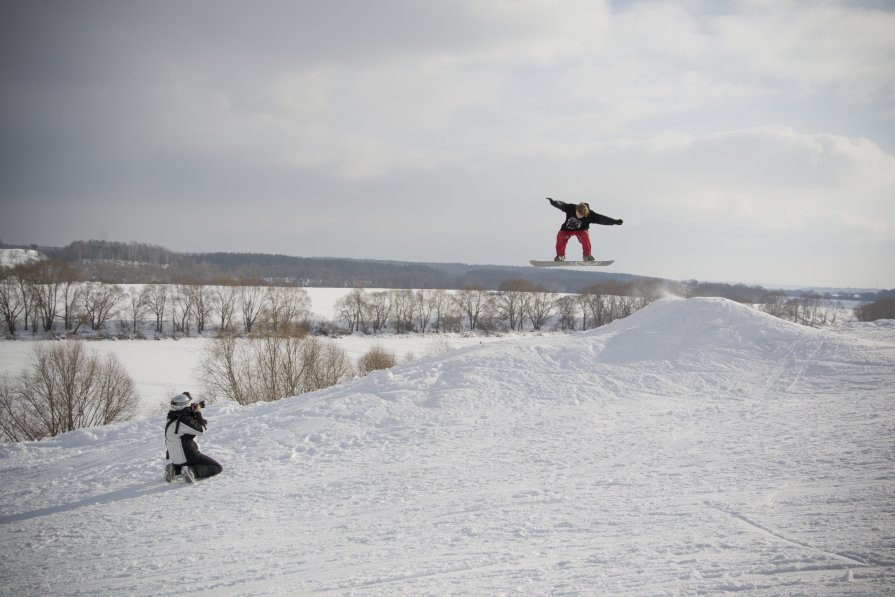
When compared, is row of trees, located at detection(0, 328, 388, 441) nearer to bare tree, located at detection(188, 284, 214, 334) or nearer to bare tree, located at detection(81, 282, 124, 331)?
bare tree, located at detection(81, 282, 124, 331)

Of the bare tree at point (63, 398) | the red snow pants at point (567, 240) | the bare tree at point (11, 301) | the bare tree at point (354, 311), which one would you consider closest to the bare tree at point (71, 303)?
the bare tree at point (11, 301)

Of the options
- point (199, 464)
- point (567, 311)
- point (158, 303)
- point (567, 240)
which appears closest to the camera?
point (199, 464)

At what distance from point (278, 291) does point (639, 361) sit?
60338mm

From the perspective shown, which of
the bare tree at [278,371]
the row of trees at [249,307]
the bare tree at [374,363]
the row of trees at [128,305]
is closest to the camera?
the bare tree at [278,371]

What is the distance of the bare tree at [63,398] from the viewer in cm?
2344

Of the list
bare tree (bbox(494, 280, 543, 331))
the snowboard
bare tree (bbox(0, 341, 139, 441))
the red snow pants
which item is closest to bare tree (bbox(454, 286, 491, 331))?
bare tree (bbox(494, 280, 543, 331))

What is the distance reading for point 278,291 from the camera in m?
67.8

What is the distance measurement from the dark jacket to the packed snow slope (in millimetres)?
5148

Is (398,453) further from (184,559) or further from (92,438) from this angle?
(92,438)

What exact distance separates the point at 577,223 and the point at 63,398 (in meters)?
28.1

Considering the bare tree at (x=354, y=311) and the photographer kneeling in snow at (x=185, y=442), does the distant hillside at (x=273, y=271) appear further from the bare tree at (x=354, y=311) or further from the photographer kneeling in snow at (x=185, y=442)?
the photographer kneeling in snow at (x=185, y=442)

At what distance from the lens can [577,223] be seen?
1091 centimetres

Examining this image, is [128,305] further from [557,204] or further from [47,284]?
[557,204]

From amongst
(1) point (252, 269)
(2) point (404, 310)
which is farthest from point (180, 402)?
(1) point (252, 269)
